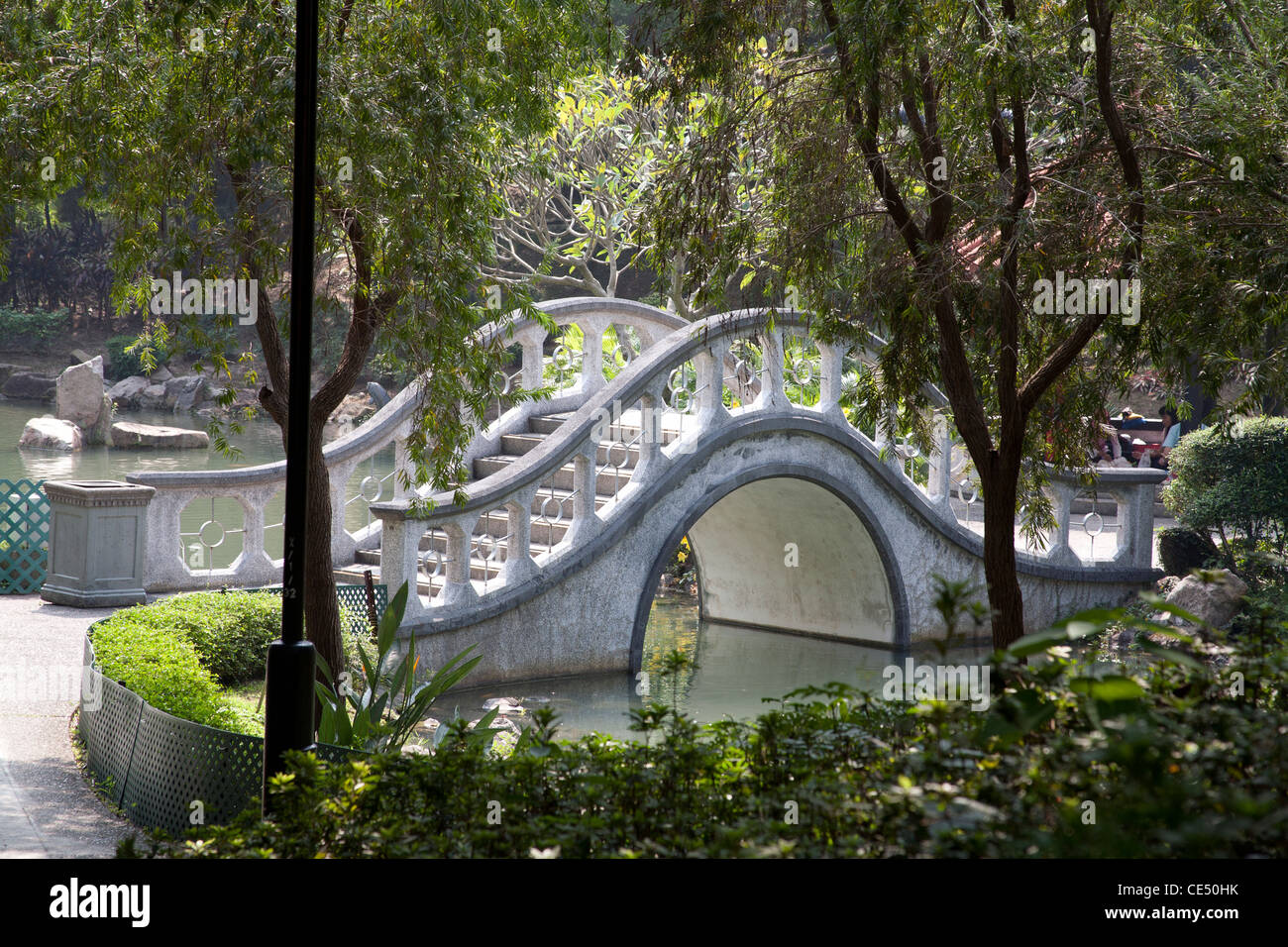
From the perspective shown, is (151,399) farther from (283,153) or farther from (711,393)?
(283,153)

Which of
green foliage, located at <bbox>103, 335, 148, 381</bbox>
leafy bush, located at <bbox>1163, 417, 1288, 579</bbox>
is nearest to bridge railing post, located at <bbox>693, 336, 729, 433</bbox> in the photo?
leafy bush, located at <bbox>1163, 417, 1288, 579</bbox>

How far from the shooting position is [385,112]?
6.92 meters

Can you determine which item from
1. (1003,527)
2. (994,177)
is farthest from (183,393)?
(1003,527)

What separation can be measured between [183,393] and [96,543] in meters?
29.5

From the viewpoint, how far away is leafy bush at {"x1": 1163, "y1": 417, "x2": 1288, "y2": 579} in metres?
14.4

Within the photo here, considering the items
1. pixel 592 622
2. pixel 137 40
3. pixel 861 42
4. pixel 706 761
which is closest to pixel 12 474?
pixel 592 622

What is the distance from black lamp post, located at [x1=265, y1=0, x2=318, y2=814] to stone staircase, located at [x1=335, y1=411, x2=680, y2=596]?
6399 mm

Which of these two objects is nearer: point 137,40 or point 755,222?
point 137,40

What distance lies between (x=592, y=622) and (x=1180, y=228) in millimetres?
6228

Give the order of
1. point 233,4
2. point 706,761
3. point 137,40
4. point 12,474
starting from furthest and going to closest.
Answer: point 12,474 < point 137,40 < point 233,4 < point 706,761

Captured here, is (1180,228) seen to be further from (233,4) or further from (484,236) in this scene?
(233,4)

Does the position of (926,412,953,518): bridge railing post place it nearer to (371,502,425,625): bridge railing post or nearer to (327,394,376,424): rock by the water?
(371,502,425,625): bridge railing post

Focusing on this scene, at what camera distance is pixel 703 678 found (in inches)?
498
